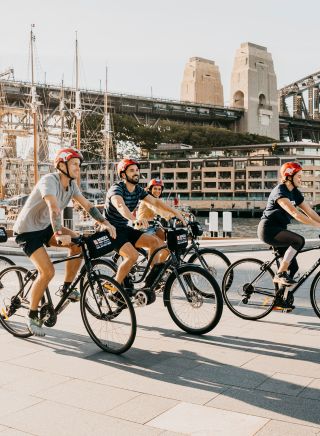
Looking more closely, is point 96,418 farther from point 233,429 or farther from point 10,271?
point 10,271

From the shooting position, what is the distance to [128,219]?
21.1 ft

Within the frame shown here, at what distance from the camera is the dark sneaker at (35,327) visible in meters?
5.84

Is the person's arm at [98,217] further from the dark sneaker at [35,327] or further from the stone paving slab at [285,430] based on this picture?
the stone paving slab at [285,430]

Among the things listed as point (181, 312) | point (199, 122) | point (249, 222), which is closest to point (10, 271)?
point (181, 312)

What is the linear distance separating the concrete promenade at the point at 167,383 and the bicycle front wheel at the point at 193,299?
0.49ft

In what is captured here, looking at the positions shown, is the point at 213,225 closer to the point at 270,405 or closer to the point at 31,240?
the point at 31,240

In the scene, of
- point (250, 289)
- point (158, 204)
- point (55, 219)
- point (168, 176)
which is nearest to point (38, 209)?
point (55, 219)

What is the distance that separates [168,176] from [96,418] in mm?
101989

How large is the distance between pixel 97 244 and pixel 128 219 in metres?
0.78

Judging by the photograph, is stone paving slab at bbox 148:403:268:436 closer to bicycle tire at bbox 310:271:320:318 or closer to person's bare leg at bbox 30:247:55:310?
person's bare leg at bbox 30:247:55:310

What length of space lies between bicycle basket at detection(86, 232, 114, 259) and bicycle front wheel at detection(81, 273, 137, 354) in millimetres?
274

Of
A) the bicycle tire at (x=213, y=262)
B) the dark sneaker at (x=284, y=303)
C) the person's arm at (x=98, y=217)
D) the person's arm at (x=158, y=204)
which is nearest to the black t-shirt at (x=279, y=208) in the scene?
the dark sneaker at (x=284, y=303)

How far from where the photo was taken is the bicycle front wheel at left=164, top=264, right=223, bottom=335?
233 inches

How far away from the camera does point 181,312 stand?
6336 millimetres
